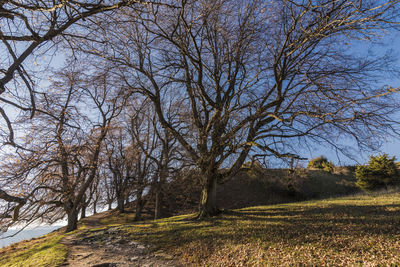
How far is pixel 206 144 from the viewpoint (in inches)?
371

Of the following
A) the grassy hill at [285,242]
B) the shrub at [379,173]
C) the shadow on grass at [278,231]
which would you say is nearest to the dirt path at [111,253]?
the grassy hill at [285,242]

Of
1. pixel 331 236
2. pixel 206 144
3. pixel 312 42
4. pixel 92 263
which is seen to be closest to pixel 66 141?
pixel 92 263

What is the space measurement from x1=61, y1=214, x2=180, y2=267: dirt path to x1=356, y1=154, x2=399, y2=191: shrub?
20.8m

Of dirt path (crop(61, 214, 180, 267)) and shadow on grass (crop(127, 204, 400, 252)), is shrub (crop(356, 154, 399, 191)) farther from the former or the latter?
dirt path (crop(61, 214, 180, 267))

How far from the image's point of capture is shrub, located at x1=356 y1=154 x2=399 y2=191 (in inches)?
745

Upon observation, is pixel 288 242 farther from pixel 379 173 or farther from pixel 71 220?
pixel 379 173

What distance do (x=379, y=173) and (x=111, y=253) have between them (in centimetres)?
2427

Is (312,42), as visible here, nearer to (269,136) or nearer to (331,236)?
(269,136)

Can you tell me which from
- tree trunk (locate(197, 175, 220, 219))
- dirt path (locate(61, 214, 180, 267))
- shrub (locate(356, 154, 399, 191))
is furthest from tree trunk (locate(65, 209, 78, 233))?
shrub (locate(356, 154, 399, 191))

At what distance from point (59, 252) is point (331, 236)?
346 inches

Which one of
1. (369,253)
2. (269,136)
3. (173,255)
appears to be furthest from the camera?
(269,136)

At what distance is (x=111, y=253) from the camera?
21.5 feet

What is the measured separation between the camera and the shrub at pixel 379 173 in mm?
18917

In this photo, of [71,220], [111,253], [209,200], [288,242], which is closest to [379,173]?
[209,200]
